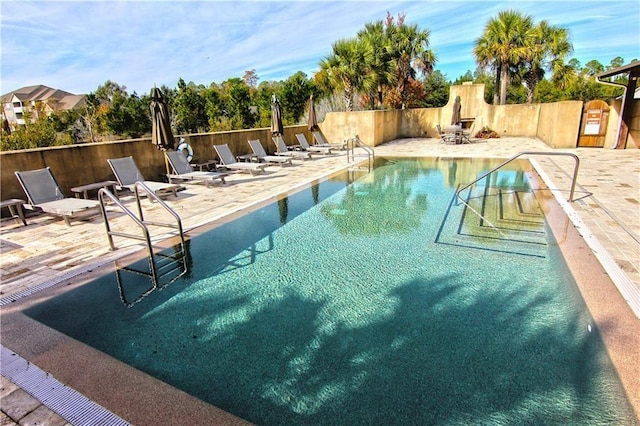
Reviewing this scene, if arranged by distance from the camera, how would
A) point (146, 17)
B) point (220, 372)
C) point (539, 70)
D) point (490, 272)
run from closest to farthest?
point (220, 372) < point (490, 272) < point (146, 17) < point (539, 70)

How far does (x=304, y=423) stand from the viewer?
2318 millimetres

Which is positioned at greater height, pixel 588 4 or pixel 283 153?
pixel 588 4

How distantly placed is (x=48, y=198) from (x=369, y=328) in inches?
265

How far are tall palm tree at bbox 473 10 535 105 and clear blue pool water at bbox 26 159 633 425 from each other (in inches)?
780

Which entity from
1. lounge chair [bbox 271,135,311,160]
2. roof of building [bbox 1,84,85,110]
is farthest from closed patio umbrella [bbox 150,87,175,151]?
roof of building [bbox 1,84,85,110]

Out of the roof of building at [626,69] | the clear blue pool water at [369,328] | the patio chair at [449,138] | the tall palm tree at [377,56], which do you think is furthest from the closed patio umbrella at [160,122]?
the patio chair at [449,138]

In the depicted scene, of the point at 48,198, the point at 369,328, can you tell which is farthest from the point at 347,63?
the point at 369,328

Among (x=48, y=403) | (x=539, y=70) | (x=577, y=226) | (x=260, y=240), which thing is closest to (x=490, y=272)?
(x=577, y=226)

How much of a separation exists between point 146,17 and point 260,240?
9654 mm

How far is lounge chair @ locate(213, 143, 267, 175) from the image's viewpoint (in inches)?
409

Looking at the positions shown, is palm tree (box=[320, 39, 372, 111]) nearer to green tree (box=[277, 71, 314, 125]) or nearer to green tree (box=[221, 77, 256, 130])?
green tree (box=[277, 71, 314, 125])

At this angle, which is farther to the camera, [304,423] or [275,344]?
[275,344]

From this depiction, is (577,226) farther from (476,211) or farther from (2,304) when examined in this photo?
(2,304)

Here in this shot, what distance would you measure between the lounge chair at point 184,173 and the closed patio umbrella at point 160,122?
48 centimetres
